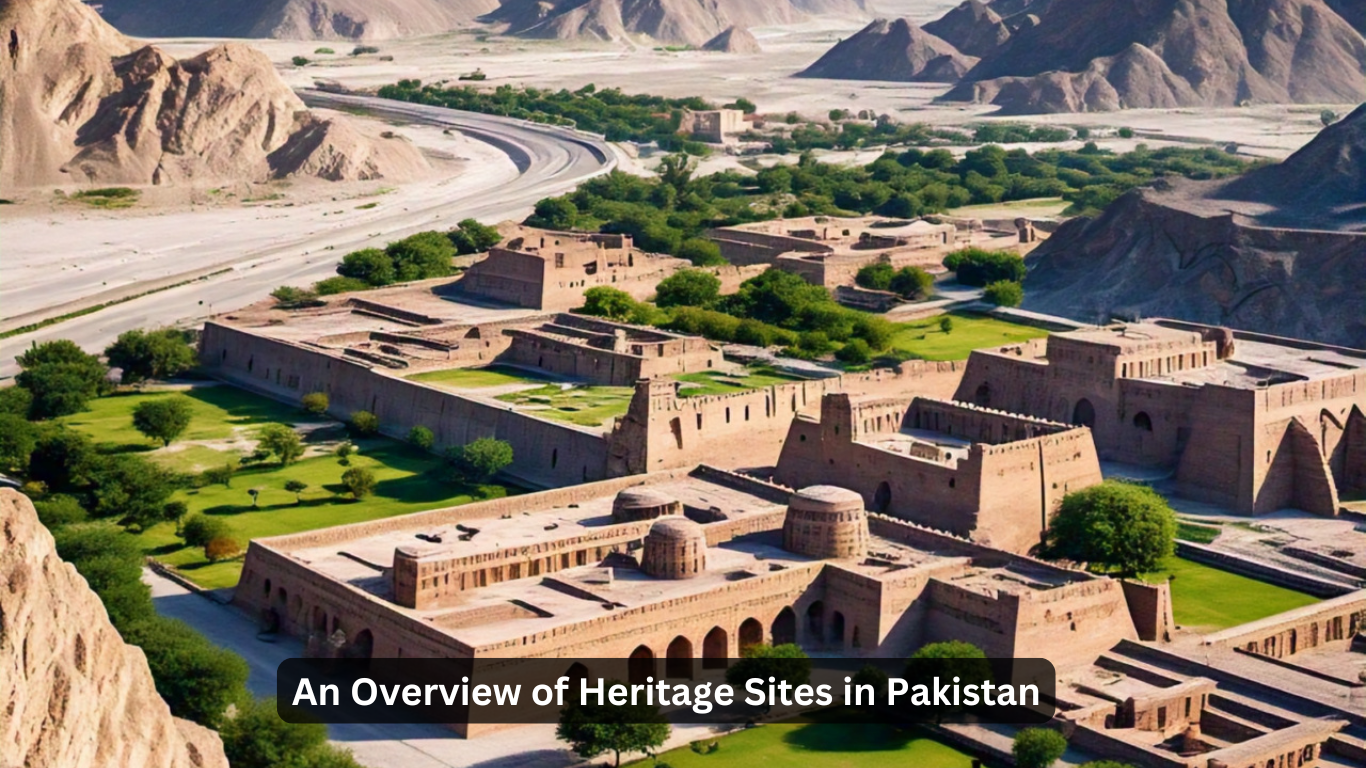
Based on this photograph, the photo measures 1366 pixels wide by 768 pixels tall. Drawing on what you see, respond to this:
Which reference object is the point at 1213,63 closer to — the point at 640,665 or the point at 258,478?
the point at 258,478

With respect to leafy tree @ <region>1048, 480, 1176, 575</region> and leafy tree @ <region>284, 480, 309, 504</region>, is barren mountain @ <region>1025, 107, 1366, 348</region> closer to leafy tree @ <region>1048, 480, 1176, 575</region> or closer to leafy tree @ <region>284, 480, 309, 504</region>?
leafy tree @ <region>1048, 480, 1176, 575</region>

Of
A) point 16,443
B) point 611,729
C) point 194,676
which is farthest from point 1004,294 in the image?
point 194,676

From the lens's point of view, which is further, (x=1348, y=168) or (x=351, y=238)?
(x=351, y=238)

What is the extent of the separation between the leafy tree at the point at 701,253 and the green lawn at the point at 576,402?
103 feet

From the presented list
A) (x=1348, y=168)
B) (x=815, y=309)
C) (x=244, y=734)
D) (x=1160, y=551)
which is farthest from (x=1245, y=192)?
(x=244, y=734)

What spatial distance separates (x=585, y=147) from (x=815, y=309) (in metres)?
76.4

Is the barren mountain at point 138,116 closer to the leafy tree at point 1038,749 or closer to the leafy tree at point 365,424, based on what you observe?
the leafy tree at point 365,424

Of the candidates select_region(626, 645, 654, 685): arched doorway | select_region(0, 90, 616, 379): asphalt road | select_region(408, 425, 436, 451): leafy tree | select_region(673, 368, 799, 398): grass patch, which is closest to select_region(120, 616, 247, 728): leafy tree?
select_region(626, 645, 654, 685): arched doorway

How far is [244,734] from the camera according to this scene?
44000 millimetres

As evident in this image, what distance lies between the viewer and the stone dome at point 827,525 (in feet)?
184

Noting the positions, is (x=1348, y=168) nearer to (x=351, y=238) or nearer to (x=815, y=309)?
(x=815, y=309)

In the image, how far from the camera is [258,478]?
7181 centimetres

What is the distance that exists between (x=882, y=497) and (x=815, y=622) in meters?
9.34

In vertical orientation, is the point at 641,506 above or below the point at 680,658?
above
